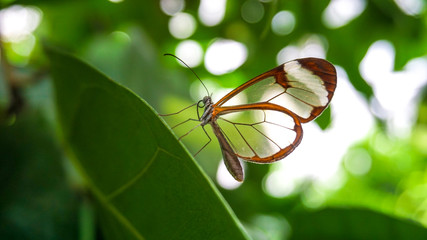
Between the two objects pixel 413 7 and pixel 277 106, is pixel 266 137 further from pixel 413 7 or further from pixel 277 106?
pixel 413 7

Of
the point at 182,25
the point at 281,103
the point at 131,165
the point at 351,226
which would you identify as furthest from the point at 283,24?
the point at 131,165

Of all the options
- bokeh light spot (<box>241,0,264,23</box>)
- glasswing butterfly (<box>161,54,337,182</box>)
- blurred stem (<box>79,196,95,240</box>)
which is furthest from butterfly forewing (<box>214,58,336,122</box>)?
bokeh light spot (<box>241,0,264,23</box>)

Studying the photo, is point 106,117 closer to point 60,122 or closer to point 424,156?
point 60,122

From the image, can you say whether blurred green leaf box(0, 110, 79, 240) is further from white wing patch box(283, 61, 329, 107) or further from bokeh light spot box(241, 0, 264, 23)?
bokeh light spot box(241, 0, 264, 23)

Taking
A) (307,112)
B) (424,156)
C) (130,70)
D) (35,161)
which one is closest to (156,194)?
(307,112)

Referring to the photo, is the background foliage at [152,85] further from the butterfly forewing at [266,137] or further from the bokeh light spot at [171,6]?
the butterfly forewing at [266,137]

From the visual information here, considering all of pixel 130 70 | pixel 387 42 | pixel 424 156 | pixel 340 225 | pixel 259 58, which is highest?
pixel 130 70

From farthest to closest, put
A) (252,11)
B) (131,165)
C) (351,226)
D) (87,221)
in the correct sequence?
(252,11)
(351,226)
(87,221)
(131,165)
